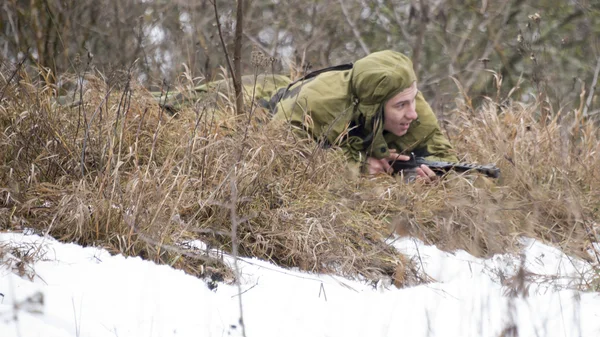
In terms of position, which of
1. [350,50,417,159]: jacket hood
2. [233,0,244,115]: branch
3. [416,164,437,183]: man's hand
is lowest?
[416,164,437,183]: man's hand

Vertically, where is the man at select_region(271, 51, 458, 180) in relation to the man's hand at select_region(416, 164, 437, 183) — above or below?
above

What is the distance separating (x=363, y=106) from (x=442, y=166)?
544 millimetres

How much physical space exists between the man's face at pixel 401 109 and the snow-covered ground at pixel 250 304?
138 centimetres

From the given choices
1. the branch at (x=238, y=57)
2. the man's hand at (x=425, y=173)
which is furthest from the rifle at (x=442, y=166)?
the branch at (x=238, y=57)

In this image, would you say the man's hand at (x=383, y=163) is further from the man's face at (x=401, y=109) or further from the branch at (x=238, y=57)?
the branch at (x=238, y=57)

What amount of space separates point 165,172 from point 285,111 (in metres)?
0.96

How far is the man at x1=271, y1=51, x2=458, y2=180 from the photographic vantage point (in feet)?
12.9

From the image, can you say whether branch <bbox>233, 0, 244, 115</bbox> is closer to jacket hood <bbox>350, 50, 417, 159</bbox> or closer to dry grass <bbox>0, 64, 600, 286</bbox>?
dry grass <bbox>0, 64, 600, 286</bbox>

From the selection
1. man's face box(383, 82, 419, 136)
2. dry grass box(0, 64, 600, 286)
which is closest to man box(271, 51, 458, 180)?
man's face box(383, 82, 419, 136)

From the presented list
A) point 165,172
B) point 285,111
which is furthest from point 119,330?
point 285,111

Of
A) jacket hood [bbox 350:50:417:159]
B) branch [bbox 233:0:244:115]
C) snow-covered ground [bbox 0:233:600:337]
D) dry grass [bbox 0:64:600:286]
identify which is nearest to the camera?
snow-covered ground [bbox 0:233:600:337]

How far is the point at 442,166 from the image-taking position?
3.95m

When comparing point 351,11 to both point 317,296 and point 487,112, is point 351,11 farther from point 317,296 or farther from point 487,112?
point 317,296

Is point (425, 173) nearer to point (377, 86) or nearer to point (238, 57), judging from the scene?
point (377, 86)
